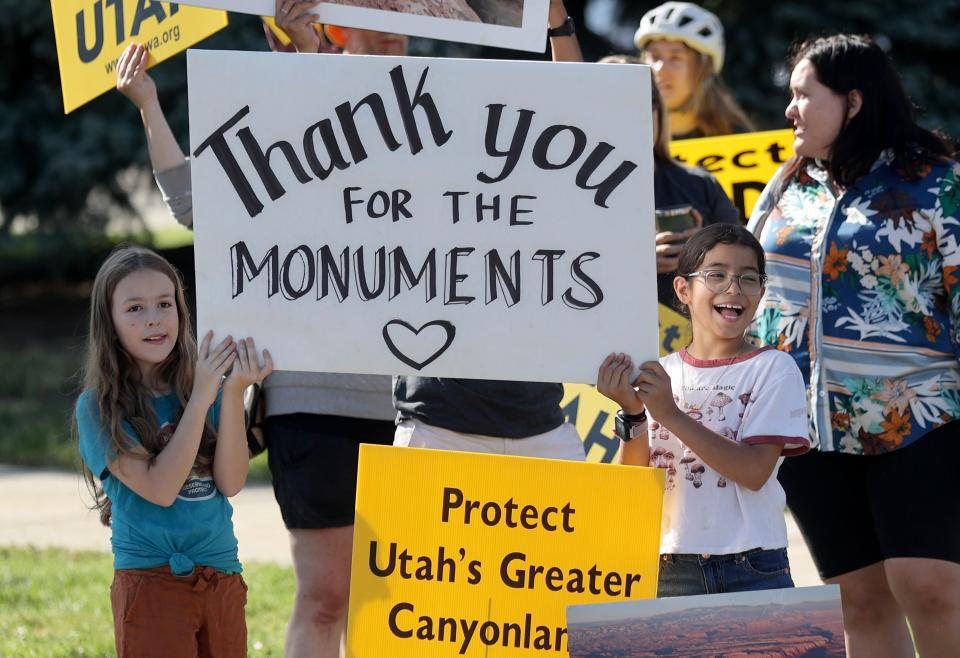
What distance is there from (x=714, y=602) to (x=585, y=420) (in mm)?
1572

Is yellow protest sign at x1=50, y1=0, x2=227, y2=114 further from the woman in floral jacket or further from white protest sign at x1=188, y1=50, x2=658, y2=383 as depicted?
the woman in floral jacket

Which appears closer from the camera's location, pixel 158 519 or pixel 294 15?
pixel 158 519

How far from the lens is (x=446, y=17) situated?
3.32 meters

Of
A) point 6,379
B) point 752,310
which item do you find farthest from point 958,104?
point 752,310

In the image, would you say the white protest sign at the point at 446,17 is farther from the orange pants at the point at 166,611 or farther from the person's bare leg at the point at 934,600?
the person's bare leg at the point at 934,600

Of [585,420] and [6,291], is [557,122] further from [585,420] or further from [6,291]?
[6,291]

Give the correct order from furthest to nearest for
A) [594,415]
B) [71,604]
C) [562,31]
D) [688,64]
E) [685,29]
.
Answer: [71,604] → [688,64] → [685,29] → [594,415] → [562,31]

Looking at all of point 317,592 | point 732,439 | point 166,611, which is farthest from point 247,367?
point 732,439

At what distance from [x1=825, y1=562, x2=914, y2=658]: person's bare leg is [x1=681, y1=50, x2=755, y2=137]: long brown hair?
1.96 m

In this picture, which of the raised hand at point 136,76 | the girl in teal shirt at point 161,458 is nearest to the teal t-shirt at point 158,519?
the girl in teal shirt at point 161,458

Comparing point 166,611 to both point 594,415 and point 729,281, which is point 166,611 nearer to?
point 729,281

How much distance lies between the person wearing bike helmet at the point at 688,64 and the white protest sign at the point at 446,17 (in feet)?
Answer: 5.07

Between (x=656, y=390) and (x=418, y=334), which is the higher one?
(x=418, y=334)

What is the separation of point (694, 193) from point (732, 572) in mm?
1485
